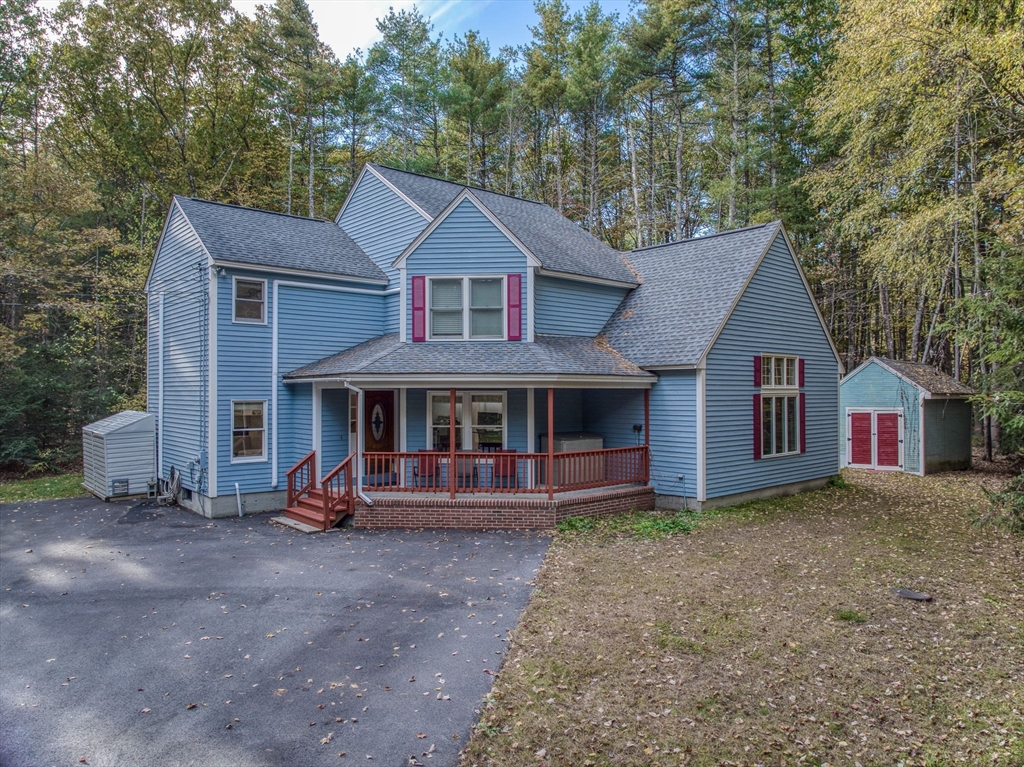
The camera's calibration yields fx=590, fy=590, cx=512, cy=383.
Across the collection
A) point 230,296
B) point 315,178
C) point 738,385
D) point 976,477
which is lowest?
point 976,477

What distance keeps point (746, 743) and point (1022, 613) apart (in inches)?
185

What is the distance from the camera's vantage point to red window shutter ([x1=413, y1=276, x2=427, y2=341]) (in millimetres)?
12711

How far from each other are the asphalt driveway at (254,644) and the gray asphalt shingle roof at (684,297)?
515 centimetres

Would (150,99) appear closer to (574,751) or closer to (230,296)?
(230,296)

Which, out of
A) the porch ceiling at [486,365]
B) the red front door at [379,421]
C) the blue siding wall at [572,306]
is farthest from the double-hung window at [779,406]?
the red front door at [379,421]

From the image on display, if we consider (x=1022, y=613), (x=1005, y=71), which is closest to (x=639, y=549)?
(x=1022, y=613)

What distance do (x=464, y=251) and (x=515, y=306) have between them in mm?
1675

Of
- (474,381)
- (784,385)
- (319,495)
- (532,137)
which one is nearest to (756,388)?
(784,385)

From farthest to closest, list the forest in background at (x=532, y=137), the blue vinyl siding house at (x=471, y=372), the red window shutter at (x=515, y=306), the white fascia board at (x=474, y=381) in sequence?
the forest in background at (x=532, y=137) < the red window shutter at (x=515, y=306) < the blue vinyl siding house at (x=471, y=372) < the white fascia board at (x=474, y=381)

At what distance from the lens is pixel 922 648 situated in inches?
225

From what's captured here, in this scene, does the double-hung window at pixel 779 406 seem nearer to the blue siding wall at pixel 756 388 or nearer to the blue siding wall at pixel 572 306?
the blue siding wall at pixel 756 388

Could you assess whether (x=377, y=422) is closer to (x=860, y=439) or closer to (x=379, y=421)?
(x=379, y=421)

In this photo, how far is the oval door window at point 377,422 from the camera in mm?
13273

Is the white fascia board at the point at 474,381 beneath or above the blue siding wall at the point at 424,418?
above
